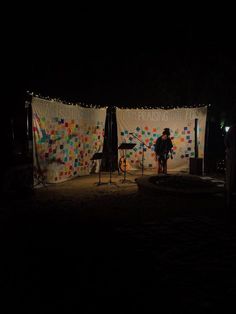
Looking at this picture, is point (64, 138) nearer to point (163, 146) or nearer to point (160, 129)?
point (163, 146)

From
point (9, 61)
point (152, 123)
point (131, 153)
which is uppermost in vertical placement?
point (9, 61)

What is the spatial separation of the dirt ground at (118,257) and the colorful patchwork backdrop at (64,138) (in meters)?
2.48

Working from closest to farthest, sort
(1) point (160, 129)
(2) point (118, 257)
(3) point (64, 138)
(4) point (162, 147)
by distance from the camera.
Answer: (2) point (118, 257), (3) point (64, 138), (4) point (162, 147), (1) point (160, 129)

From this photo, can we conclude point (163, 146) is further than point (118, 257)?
Yes

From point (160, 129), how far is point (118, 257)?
1067cm

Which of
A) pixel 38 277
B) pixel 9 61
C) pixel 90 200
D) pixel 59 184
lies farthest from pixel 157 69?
pixel 38 277

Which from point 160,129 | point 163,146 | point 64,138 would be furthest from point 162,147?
point 64,138

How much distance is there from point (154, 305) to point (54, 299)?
45.0 inches

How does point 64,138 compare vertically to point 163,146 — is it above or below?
above

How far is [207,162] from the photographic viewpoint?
14.5 metres

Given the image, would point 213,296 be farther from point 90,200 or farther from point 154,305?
point 90,200

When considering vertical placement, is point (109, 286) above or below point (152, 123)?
below

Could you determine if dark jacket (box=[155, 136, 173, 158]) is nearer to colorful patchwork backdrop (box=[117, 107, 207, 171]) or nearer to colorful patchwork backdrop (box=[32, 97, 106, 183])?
colorful patchwork backdrop (box=[117, 107, 207, 171])

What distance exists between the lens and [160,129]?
1474cm
